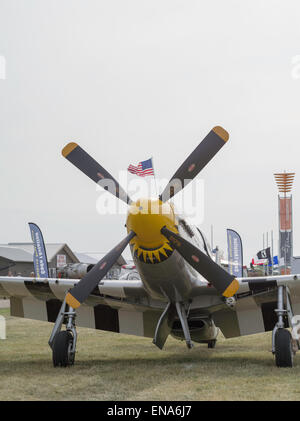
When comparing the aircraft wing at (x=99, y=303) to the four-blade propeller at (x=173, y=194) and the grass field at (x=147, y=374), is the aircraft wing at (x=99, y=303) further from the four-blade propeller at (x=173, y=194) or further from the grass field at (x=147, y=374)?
the four-blade propeller at (x=173, y=194)

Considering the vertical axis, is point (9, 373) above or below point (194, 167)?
below

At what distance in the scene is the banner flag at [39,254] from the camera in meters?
27.3

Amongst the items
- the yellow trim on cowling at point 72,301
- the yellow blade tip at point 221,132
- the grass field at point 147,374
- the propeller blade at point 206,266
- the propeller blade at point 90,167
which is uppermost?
the yellow blade tip at point 221,132

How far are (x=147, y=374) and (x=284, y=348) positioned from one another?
2233mm

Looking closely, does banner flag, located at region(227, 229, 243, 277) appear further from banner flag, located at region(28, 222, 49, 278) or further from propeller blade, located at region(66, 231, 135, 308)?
propeller blade, located at region(66, 231, 135, 308)

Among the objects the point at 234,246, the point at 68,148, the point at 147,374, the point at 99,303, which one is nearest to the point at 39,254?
the point at 234,246

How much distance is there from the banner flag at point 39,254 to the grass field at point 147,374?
1412 cm

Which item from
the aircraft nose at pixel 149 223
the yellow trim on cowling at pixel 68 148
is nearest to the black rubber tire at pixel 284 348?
the aircraft nose at pixel 149 223

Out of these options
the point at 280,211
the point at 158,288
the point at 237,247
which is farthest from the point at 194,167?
the point at 280,211

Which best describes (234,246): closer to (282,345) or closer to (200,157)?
(282,345)

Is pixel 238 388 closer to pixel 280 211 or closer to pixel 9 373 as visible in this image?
pixel 9 373

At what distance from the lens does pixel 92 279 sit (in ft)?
26.2

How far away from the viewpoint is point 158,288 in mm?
9203

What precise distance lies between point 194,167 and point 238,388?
3417 mm
